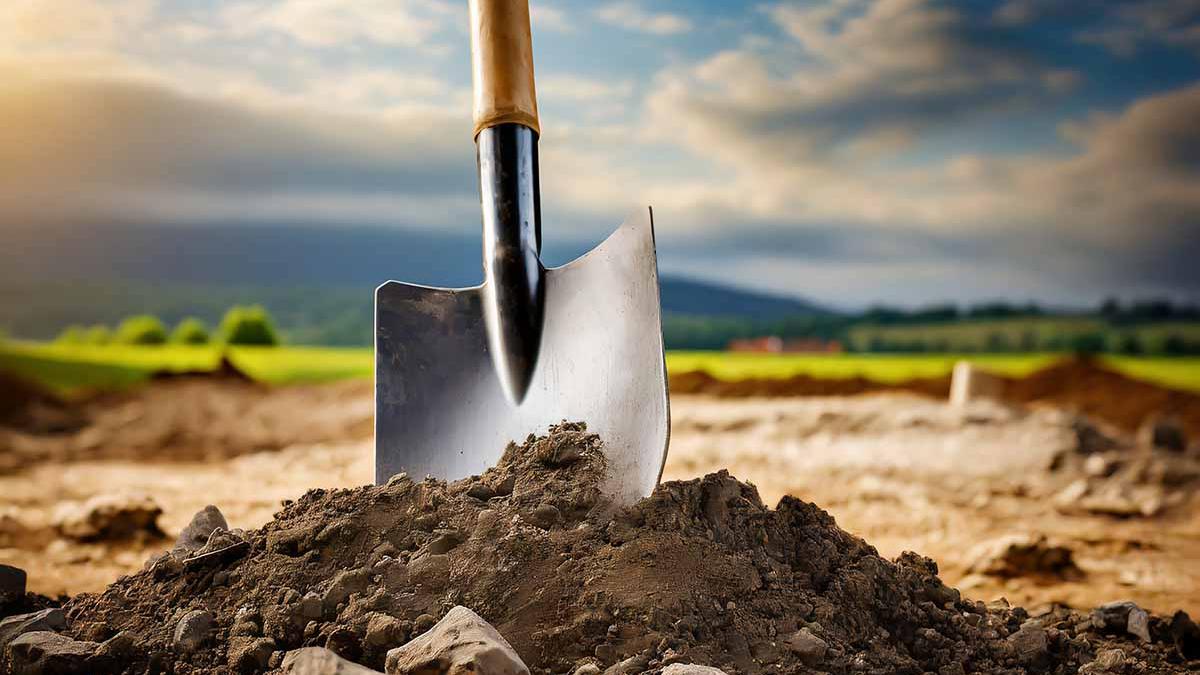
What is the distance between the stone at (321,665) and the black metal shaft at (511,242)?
53.5 inches

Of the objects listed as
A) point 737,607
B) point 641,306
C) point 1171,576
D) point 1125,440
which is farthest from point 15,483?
point 1125,440

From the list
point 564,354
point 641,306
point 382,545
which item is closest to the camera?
point 382,545

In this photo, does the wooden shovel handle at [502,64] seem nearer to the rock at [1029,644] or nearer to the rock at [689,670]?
the rock at [689,670]

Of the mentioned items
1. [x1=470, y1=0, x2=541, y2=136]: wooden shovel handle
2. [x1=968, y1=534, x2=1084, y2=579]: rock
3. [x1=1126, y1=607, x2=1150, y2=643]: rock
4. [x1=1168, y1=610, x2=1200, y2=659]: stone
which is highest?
[x1=470, y1=0, x2=541, y2=136]: wooden shovel handle

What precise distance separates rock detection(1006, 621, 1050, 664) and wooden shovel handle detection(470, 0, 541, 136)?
7.52ft

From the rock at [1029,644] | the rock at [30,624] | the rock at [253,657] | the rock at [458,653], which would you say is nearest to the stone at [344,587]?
the rock at [253,657]

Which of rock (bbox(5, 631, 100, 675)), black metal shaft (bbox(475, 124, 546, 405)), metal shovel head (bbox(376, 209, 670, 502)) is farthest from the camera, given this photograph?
black metal shaft (bbox(475, 124, 546, 405))

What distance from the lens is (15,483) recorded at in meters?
6.73

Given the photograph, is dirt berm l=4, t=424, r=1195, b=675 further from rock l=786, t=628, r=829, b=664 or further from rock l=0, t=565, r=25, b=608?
rock l=0, t=565, r=25, b=608

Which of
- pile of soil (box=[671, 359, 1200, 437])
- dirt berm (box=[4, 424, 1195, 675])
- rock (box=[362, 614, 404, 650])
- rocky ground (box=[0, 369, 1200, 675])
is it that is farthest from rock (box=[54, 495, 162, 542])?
pile of soil (box=[671, 359, 1200, 437])

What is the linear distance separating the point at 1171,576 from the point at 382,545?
399 centimetres

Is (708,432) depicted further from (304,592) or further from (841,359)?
(304,592)

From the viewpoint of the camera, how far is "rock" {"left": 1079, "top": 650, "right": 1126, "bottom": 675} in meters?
2.25

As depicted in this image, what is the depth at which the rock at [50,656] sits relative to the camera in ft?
6.73
